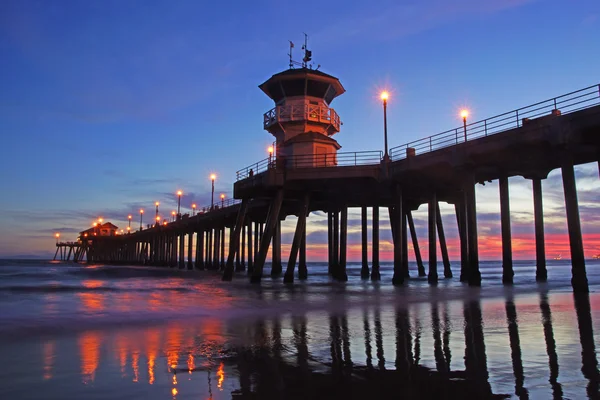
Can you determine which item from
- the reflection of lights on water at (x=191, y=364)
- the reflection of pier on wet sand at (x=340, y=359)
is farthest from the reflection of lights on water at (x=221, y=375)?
the reflection of lights on water at (x=191, y=364)

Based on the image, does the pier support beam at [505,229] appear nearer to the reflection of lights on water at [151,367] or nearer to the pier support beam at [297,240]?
the pier support beam at [297,240]

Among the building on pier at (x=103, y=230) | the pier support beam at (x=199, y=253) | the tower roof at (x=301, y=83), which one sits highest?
the tower roof at (x=301, y=83)

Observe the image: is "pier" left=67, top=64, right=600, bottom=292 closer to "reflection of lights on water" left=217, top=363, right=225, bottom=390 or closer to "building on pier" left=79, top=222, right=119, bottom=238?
"reflection of lights on water" left=217, top=363, right=225, bottom=390

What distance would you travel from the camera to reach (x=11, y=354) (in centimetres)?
782

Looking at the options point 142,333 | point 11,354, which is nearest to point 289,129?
point 142,333

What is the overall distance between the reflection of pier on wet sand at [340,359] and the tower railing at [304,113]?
2721 centimetres

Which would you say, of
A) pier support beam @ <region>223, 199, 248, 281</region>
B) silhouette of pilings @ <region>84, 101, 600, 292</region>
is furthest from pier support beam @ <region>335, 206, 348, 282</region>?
pier support beam @ <region>223, 199, 248, 281</region>

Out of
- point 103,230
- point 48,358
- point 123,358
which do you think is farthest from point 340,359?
point 103,230

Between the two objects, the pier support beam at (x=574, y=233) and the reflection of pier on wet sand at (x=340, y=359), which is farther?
the pier support beam at (x=574, y=233)

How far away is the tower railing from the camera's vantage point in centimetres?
3731

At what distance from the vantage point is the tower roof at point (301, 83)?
1475 inches

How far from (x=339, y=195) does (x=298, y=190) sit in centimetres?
371

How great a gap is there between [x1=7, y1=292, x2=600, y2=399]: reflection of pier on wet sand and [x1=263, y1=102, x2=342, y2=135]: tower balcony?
27.2 meters

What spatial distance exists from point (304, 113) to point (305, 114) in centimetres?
14
